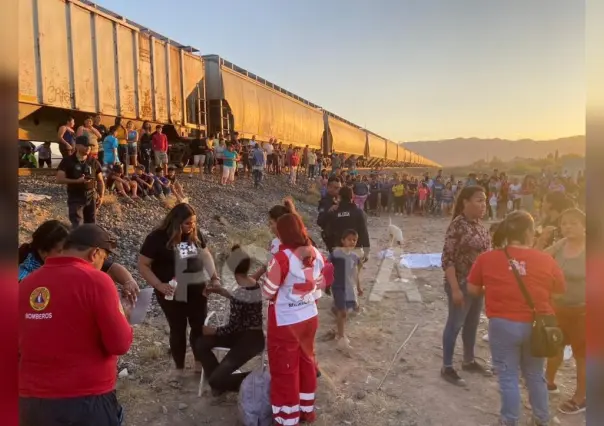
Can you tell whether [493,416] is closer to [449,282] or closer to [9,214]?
[449,282]

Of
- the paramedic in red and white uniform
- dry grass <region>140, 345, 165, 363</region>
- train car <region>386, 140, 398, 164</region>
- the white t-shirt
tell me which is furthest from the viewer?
train car <region>386, 140, 398, 164</region>

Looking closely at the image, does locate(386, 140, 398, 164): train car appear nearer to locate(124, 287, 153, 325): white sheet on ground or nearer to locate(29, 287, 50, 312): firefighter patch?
locate(124, 287, 153, 325): white sheet on ground

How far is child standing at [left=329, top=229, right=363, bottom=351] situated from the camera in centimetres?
489

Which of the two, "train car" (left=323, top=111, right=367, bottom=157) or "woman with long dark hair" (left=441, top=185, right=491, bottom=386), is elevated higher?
"train car" (left=323, top=111, right=367, bottom=157)

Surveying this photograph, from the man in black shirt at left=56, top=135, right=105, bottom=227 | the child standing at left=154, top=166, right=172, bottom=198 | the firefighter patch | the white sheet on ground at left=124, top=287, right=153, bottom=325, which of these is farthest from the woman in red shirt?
the child standing at left=154, top=166, right=172, bottom=198

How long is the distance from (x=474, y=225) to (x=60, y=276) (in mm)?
3108

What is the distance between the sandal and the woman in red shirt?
2.01 feet

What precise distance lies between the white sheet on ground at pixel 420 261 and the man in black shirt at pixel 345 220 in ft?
12.5

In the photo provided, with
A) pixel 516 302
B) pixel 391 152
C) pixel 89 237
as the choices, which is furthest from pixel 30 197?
pixel 391 152

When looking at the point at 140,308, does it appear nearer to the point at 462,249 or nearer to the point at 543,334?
the point at 543,334

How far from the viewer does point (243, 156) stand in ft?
53.6

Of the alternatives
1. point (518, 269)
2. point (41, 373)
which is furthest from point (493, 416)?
point (41, 373)

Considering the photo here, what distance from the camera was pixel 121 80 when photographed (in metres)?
10.2

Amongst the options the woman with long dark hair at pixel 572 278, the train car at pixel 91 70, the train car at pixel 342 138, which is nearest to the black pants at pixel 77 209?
the train car at pixel 91 70
